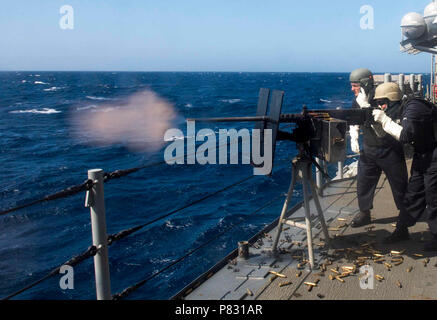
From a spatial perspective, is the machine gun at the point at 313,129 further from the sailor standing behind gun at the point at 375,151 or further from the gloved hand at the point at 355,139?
the gloved hand at the point at 355,139

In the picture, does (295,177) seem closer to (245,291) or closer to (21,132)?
(245,291)

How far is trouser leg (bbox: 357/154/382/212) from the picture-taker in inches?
215

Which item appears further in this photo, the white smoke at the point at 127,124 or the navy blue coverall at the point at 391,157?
the white smoke at the point at 127,124

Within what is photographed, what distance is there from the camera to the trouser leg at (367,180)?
5.47 m

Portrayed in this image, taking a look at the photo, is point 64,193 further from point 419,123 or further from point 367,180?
point 367,180

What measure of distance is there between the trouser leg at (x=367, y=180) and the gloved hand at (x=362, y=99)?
69cm

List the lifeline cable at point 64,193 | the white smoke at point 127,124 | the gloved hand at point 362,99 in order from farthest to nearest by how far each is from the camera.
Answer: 1. the white smoke at point 127,124
2. the gloved hand at point 362,99
3. the lifeline cable at point 64,193

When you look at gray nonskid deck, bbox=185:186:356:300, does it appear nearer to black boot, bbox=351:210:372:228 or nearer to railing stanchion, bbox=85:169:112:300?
black boot, bbox=351:210:372:228

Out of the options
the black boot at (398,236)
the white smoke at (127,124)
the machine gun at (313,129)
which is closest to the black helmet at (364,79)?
the machine gun at (313,129)

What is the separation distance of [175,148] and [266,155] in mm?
21809

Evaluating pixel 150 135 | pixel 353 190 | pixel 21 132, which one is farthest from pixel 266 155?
pixel 21 132

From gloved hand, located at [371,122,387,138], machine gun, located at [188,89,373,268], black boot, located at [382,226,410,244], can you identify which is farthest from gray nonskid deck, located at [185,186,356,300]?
gloved hand, located at [371,122,387,138]

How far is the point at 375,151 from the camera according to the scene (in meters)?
5.26

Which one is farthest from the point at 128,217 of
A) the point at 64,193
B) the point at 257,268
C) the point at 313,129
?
the point at 64,193
